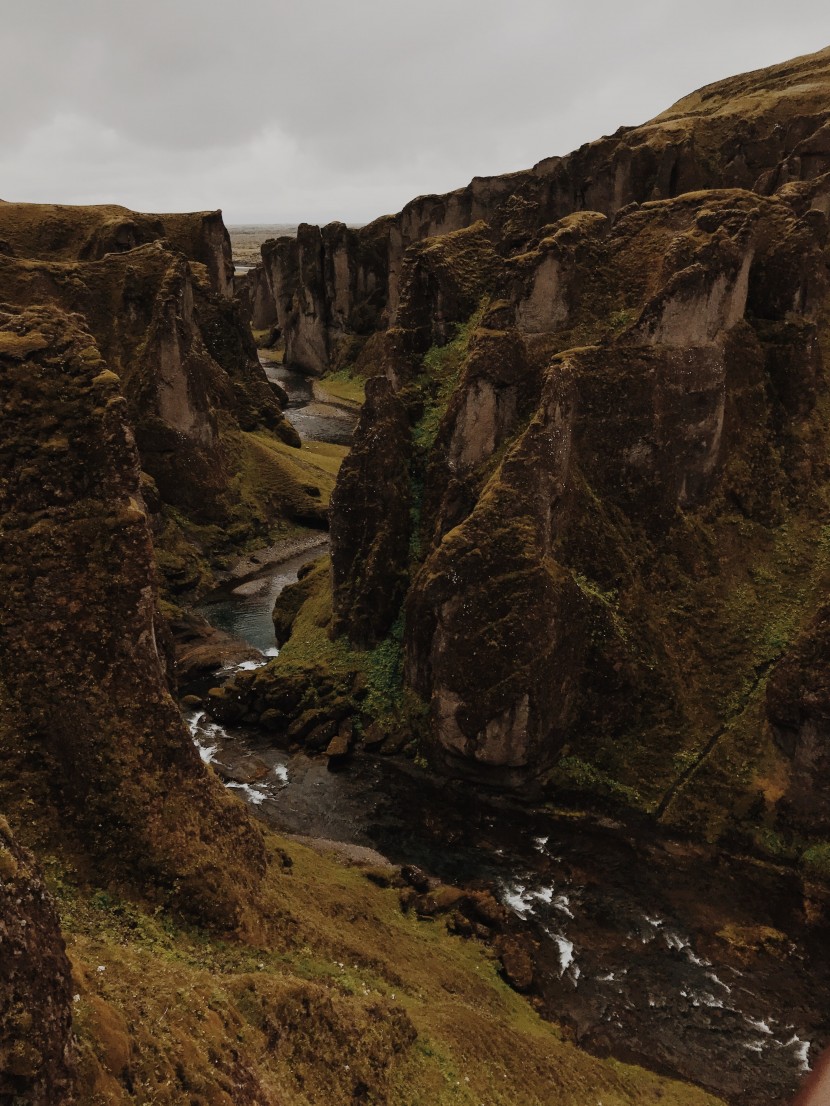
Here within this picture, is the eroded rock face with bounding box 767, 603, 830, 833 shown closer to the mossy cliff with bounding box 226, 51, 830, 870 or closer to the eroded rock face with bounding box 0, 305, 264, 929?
the mossy cliff with bounding box 226, 51, 830, 870

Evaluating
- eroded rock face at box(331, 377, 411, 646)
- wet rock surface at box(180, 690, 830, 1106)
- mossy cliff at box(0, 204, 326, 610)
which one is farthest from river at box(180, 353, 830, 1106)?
mossy cliff at box(0, 204, 326, 610)

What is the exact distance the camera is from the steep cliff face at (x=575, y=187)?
65.8 metres

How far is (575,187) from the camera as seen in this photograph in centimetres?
8569

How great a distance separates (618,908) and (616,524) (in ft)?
56.2

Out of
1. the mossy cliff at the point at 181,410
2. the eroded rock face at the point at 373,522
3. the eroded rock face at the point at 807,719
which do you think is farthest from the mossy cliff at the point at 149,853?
the mossy cliff at the point at 181,410

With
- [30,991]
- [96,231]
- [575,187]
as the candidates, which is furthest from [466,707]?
[96,231]

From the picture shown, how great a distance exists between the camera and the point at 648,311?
36750mm

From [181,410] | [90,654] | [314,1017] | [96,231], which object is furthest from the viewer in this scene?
[96,231]

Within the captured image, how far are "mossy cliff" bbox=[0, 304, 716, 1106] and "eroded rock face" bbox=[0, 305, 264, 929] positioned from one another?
46mm

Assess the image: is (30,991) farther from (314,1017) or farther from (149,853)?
(149,853)

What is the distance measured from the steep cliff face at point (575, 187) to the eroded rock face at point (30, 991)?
40023 mm

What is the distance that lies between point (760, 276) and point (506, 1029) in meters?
36.8

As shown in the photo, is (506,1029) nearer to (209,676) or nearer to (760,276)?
(209,676)

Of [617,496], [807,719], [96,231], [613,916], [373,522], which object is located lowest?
[613,916]
